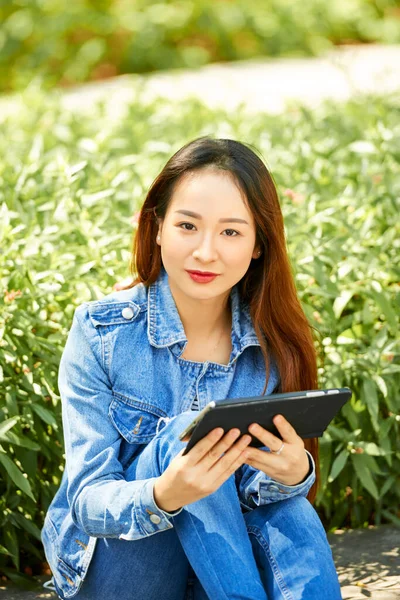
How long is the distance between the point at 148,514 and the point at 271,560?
305 millimetres

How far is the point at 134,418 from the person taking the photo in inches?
91.4

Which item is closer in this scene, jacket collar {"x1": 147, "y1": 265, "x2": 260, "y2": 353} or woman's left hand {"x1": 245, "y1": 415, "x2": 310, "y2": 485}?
woman's left hand {"x1": 245, "y1": 415, "x2": 310, "y2": 485}

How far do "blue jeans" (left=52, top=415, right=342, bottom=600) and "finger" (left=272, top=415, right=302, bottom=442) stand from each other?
0.53 ft

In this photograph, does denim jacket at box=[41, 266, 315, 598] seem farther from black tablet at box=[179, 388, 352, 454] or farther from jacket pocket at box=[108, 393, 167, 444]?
black tablet at box=[179, 388, 352, 454]

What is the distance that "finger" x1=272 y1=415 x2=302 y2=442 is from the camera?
6.89ft

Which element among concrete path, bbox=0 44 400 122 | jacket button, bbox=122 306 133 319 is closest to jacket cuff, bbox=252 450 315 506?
jacket button, bbox=122 306 133 319

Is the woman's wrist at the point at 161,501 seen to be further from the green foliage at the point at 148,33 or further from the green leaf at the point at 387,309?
the green foliage at the point at 148,33

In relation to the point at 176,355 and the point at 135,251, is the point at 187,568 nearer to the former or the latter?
the point at 176,355

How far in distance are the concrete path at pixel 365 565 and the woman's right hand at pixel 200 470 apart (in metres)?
0.77

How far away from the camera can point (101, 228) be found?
137 inches

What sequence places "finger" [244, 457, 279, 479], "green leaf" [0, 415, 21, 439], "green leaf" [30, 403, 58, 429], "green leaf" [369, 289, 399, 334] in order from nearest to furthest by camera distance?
"finger" [244, 457, 279, 479]
"green leaf" [0, 415, 21, 439]
"green leaf" [30, 403, 58, 429]
"green leaf" [369, 289, 399, 334]

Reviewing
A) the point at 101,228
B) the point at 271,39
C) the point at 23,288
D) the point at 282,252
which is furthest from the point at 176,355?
the point at 271,39

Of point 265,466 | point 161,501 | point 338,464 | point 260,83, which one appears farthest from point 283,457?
point 260,83

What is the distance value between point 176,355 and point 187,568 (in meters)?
0.48
